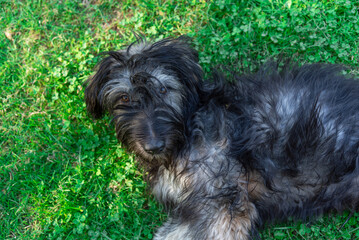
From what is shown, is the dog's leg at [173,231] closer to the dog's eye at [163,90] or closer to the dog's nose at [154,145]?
the dog's nose at [154,145]

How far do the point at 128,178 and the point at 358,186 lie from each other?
261cm

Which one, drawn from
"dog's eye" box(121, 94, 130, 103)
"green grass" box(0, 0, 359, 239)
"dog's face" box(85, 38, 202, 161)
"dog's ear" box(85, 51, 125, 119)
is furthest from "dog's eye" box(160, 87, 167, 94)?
"green grass" box(0, 0, 359, 239)

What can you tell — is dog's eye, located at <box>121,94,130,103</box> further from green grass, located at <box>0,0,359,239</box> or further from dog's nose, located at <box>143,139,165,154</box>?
green grass, located at <box>0,0,359,239</box>

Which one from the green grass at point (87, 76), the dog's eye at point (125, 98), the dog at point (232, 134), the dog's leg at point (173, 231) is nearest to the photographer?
the dog at point (232, 134)

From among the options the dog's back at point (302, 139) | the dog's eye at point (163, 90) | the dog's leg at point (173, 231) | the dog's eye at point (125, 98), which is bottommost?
the dog's leg at point (173, 231)

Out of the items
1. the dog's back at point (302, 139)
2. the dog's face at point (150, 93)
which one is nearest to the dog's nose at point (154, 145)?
the dog's face at point (150, 93)

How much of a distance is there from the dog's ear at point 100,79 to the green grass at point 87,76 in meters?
Result: 0.62

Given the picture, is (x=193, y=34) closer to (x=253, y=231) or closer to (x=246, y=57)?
(x=246, y=57)

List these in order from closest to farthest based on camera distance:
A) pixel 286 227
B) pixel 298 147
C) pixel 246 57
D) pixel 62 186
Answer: pixel 298 147, pixel 286 227, pixel 62 186, pixel 246 57

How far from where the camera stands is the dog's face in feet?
10.6

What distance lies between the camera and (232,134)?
11.1ft

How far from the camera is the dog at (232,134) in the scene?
3.27m

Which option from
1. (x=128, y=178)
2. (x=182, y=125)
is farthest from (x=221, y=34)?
(x=128, y=178)

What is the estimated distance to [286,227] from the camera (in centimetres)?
411
